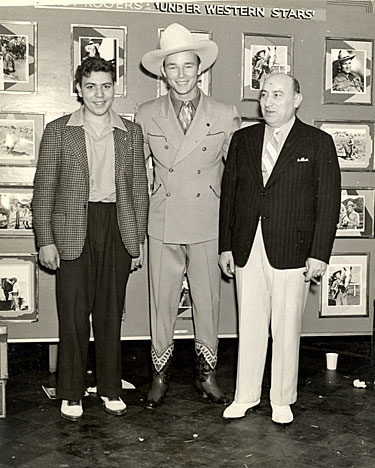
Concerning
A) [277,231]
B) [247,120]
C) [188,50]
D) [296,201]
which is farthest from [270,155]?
[247,120]

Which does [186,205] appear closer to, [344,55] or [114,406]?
[114,406]

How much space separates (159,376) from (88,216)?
0.96 meters

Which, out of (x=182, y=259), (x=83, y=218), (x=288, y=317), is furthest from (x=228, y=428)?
(x=83, y=218)

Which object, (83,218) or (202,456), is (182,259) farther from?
(202,456)

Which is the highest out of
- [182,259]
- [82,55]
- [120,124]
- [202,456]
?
[82,55]

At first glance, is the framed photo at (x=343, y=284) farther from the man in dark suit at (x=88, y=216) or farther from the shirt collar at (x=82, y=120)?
the shirt collar at (x=82, y=120)

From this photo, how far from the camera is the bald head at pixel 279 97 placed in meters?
3.44

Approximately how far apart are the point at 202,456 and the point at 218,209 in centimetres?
127

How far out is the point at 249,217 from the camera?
11.7 ft

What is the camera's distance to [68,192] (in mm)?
3561

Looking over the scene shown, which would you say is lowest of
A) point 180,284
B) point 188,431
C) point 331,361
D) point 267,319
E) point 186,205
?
point 188,431

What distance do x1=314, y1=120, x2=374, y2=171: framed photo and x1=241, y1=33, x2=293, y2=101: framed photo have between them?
0.45 m

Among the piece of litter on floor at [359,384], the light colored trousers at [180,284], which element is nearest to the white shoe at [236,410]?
the light colored trousers at [180,284]

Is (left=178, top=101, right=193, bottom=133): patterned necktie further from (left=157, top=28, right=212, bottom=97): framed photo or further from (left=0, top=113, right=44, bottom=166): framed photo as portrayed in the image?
(left=0, top=113, right=44, bottom=166): framed photo
